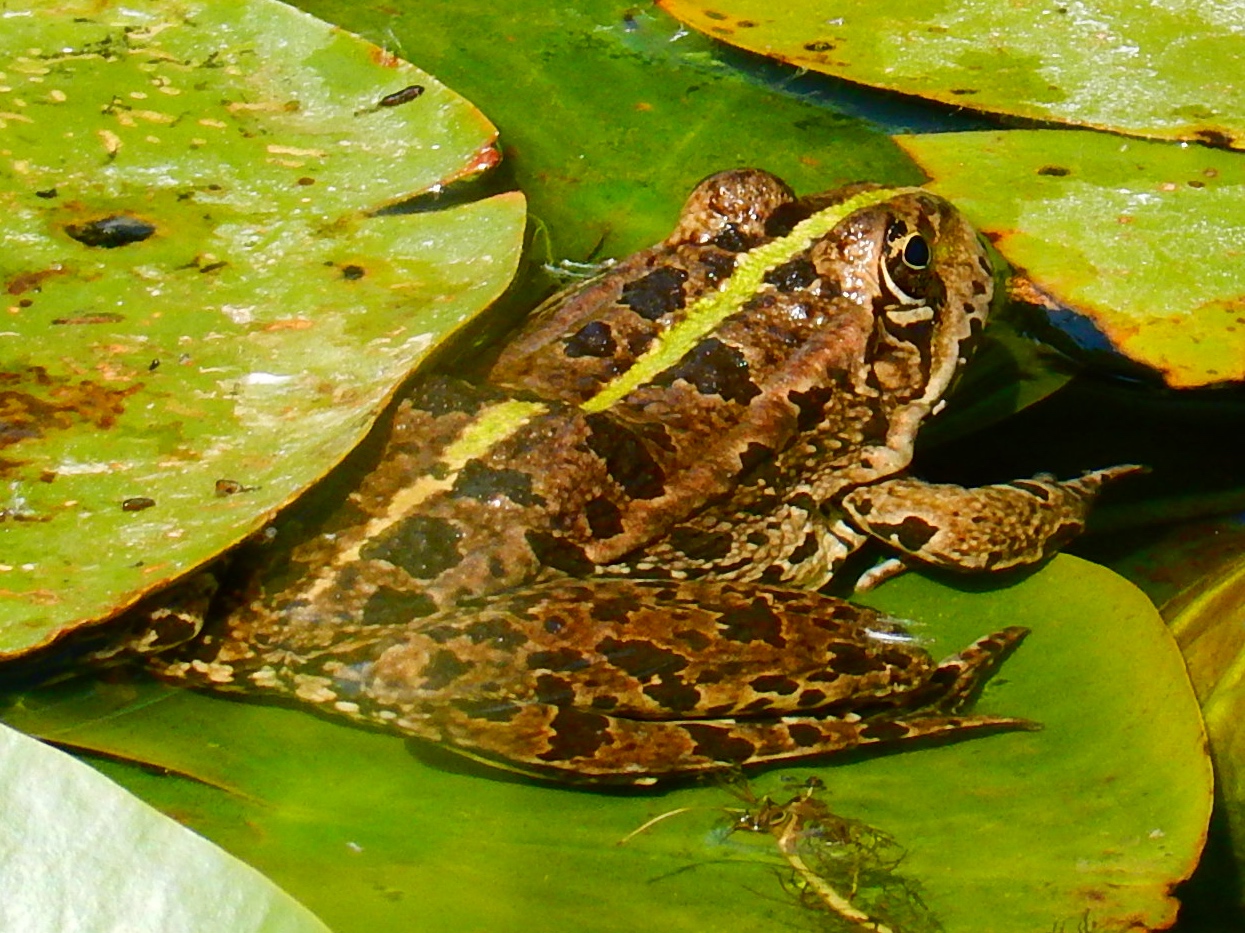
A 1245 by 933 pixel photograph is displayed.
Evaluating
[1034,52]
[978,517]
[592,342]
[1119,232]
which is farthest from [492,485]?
[1034,52]

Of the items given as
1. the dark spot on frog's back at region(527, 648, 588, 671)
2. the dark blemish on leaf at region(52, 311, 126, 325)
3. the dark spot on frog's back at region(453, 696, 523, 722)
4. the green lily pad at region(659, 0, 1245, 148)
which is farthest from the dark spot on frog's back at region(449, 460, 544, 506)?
the green lily pad at region(659, 0, 1245, 148)

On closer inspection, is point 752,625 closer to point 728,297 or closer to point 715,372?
point 715,372

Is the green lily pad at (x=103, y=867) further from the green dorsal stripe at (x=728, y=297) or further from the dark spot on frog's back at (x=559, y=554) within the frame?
the green dorsal stripe at (x=728, y=297)

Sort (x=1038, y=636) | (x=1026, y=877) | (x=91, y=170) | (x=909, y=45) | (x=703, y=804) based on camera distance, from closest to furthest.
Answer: (x=1026, y=877), (x=703, y=804), (x=1038, y=636), (x=91, y=170), (x=909, y=45)

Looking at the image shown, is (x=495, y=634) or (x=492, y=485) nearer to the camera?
(x=495, y=634)

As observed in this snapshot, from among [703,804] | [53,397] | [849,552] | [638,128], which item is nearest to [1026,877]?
[703,804]

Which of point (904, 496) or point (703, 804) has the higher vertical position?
point (904, 496)

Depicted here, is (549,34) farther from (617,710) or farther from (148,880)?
(148,880)
